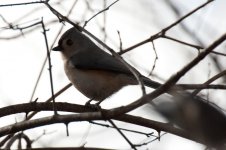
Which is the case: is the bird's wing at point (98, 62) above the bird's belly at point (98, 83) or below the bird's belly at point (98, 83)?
above

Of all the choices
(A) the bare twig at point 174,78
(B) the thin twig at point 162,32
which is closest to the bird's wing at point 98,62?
(B) the thin twig at point 162,32

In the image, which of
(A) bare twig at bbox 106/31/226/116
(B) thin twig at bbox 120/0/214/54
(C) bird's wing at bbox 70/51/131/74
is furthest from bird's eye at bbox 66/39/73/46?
(A) bare twig at bbox 106/31/226/116

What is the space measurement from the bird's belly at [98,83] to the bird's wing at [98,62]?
0.08m

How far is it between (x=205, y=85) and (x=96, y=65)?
281 cm

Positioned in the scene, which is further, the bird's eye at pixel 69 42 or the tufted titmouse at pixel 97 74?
the bird's eye at pixel 69 42

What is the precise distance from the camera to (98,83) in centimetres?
531

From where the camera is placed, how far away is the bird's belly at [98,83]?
17.2ft

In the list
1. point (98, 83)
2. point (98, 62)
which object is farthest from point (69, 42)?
point (98, 83)

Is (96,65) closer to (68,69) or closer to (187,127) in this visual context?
(68,69)

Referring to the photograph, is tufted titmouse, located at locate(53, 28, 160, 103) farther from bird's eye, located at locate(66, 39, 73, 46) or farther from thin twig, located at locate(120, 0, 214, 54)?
thin twig, located at locate(120, 0, 214, 54)

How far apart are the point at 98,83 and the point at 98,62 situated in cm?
39

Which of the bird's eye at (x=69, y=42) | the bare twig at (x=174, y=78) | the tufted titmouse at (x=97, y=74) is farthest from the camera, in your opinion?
the bird's eye at (x=69, y=42)

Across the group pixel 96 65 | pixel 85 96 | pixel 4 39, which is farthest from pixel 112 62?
pixel 4 39

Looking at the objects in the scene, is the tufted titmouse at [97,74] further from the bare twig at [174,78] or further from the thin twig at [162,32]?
the bare twig at [174,78]
